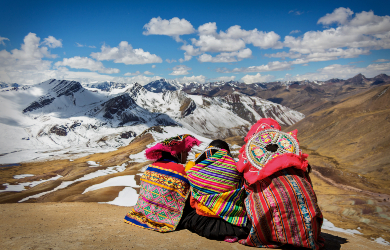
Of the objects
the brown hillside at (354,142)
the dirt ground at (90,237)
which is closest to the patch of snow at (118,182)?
the dirt ground at (90,237)

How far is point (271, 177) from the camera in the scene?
14.5ft

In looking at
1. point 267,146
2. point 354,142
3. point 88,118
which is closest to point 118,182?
point 267,146

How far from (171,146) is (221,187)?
184cm

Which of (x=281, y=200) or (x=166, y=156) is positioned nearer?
(x=281, y=200)

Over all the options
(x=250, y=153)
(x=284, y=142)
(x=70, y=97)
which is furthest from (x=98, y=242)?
(x=70, y=97)

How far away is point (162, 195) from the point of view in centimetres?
548

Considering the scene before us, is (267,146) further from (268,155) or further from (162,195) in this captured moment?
(162,195)

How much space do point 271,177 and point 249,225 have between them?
1.19 meters

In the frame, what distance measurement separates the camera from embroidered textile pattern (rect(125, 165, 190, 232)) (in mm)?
5431

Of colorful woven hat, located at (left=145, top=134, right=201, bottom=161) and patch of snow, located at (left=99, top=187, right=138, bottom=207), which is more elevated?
colorful woven hat, located at (left=145, top=134, right=201, bottom=161)

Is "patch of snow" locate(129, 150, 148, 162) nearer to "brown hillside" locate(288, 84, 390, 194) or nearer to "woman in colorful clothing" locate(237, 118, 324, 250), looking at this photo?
"brown hillside" locate(288, 84, 390, 194)

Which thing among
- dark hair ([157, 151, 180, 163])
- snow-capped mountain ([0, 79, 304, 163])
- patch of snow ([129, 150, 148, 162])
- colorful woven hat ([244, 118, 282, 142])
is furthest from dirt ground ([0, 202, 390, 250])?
snow-capped mountain ([0, 79, 304, 163])

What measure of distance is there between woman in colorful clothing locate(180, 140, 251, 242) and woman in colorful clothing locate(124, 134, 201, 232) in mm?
393

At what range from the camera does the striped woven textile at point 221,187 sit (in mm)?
4816
